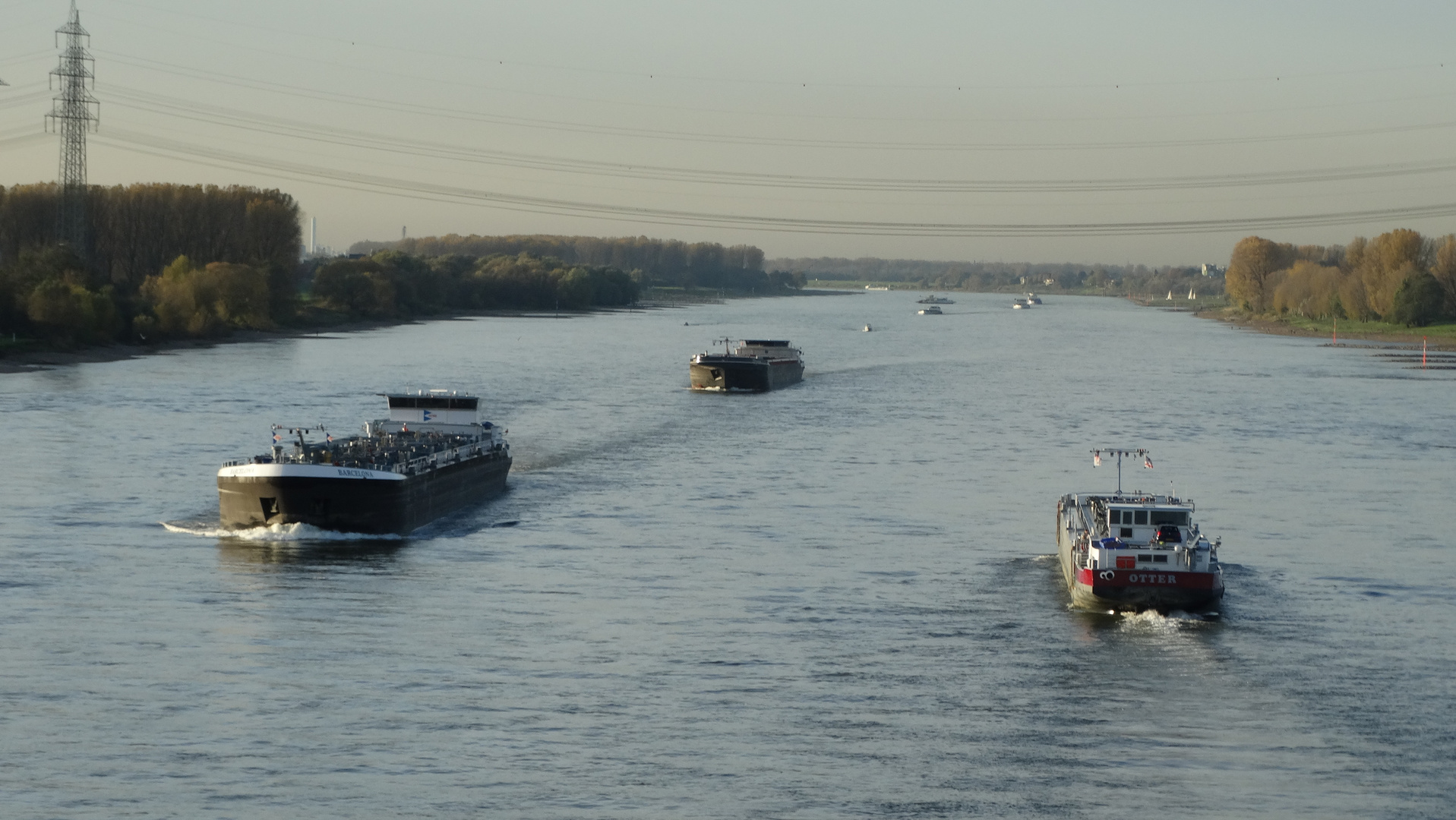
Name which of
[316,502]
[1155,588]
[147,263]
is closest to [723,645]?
[1155,588]

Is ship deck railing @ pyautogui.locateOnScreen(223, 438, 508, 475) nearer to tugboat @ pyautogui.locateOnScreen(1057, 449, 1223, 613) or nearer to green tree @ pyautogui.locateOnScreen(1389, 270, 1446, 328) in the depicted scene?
tugboat @ pyautogui.locateOnScreen(1057, 449, 1223, 613)

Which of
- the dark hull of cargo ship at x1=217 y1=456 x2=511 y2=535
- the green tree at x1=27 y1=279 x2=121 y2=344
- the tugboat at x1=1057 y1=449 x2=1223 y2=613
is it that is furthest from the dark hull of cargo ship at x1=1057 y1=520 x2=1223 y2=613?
the green tree at x1=27 y1=279 x2=121 y2=344

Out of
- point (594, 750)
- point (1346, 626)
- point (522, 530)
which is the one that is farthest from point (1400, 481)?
point (594, 750)

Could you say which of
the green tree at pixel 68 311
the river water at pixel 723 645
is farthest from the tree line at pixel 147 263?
the river water at pixel 723 645

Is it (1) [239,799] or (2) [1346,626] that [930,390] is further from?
(1) [239,799]

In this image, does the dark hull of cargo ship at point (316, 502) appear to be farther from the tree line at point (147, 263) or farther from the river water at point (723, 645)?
the tree line at point (147, 263)

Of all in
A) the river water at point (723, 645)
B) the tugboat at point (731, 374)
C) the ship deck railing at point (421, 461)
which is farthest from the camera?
the tugboat at point (731, 374)

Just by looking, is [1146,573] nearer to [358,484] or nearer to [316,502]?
[358,484]
